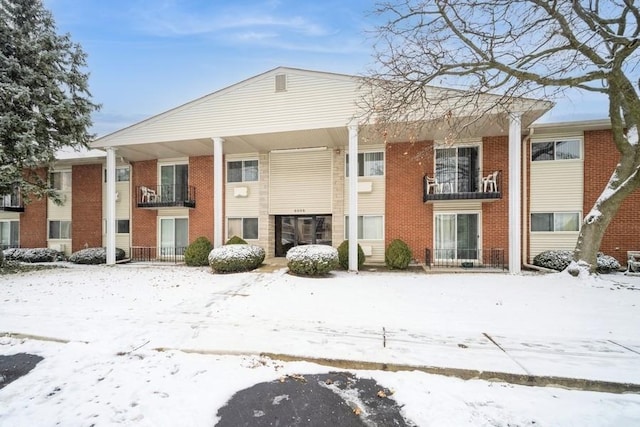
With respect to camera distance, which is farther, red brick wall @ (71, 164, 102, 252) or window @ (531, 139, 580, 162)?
red brick wall @ (71, 164, 102, 252)

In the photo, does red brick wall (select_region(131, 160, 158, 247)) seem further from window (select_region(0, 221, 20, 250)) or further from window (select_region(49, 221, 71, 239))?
window (select_region(0, 221, 20, 250))

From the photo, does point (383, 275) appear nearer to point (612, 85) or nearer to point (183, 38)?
point (612, 85)

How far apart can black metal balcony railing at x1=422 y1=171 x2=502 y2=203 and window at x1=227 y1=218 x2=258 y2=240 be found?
777 cm

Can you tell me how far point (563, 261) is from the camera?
1074cm

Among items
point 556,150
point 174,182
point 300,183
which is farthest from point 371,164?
point 174,182

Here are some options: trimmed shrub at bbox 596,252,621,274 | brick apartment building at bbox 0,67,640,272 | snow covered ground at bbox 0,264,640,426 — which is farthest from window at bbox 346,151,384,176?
trimmed shrub at bbox 596,252,621,274

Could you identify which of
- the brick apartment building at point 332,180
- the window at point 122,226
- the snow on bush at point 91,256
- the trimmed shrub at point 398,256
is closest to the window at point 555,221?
the brick apartment building at point 332,180

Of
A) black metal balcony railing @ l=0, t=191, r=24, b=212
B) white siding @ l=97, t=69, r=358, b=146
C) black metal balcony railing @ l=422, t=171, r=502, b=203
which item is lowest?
black metal balcony railing @ l=0, t=191, r=24, b=212

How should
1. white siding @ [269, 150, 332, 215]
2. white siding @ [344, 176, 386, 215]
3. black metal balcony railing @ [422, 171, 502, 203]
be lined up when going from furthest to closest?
white siding @ [269, 150, 332, 215] < white siding @ [344, 176, 386, 215] < black metal balcony railing @ [422, 171, 502, 203]

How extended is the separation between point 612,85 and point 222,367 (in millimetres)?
11335

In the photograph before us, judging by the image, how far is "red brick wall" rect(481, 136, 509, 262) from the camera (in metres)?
12.1

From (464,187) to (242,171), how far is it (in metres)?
10.1

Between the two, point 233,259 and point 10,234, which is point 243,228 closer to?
point 233,259

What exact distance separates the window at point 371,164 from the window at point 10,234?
19.4 metres
